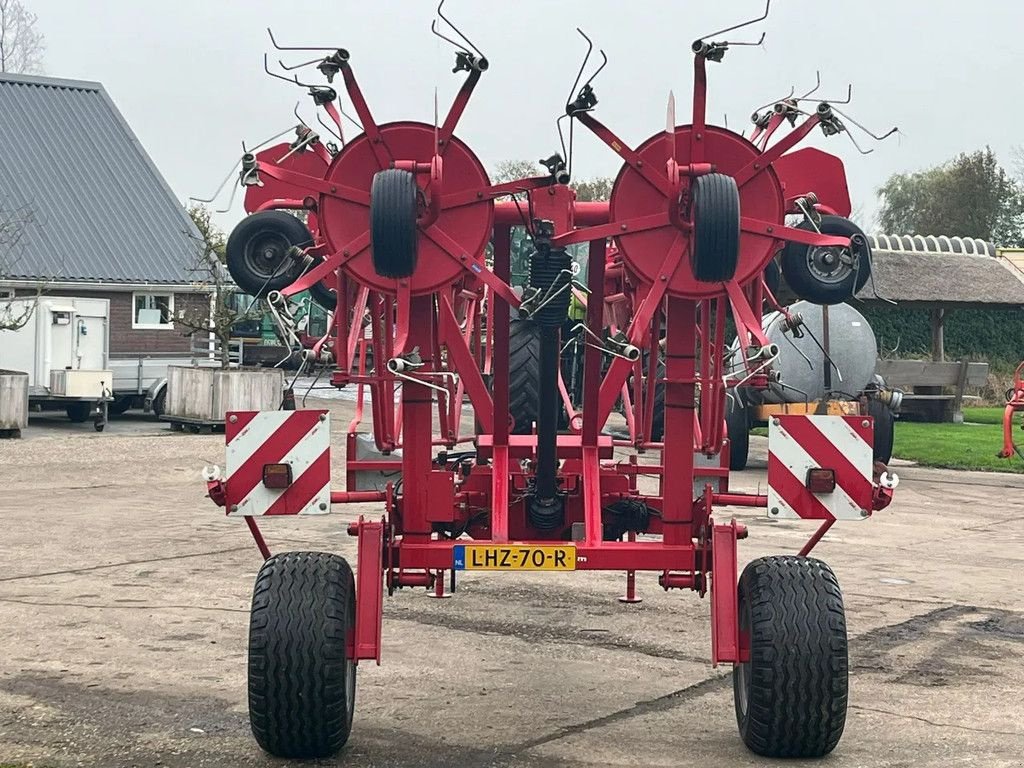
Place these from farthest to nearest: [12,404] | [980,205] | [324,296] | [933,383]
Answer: [980,205], [933,383], [12,404], [324,296]

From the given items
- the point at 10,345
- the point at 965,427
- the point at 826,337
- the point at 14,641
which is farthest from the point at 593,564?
the point at 965,427

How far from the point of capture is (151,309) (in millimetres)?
32000

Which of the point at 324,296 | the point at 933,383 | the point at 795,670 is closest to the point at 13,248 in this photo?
the point at 933,383

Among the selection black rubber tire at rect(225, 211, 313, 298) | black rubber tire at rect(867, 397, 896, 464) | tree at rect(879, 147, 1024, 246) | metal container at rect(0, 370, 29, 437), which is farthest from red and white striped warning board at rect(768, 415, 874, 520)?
tree at rect(879, 147, 1024, 246)

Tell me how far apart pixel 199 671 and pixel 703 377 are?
2.91m

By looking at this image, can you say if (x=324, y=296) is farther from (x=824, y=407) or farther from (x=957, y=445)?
(x=957, y=445)

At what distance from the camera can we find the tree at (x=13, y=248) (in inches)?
1057

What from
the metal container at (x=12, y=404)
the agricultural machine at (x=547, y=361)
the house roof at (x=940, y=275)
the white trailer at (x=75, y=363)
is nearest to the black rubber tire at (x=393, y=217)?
the agricultural machine at (x=547, y=361)

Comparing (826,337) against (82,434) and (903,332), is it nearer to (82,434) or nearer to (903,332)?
(82,434)

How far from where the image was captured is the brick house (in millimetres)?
31031

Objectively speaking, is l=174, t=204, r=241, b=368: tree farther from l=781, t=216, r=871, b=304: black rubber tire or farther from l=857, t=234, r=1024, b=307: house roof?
l=781, t=216, r=871, b=304: black rubber tire

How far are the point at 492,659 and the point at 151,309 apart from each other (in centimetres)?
2520

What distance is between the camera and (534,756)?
614 cm

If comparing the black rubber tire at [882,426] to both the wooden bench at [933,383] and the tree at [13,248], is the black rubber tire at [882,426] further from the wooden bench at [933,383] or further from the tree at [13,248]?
the tree at [13,248]
